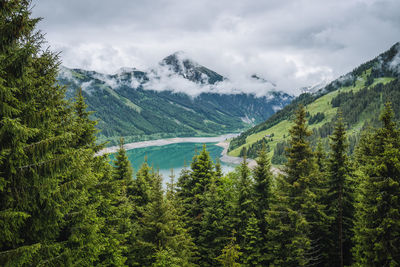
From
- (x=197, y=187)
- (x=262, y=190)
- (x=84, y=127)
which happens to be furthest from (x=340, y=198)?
(x=84, y=127)

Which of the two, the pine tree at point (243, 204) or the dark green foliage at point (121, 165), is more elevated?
the dark green foliage at point (121, 165)

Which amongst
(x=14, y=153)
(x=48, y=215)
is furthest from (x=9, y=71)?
(x=48, y=215)

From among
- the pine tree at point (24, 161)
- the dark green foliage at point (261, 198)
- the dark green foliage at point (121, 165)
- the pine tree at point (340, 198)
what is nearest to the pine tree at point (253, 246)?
the dark green foliage at point (261, 198)

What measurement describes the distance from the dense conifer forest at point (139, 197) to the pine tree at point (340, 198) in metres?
0.10

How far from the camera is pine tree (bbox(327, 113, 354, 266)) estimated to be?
914 inches

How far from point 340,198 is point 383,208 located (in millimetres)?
6273

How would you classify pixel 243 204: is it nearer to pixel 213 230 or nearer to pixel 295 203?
pixel 213 230

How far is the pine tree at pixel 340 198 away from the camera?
2322cm

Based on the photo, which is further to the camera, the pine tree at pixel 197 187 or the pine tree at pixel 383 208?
the pine tree at pixel 197 187

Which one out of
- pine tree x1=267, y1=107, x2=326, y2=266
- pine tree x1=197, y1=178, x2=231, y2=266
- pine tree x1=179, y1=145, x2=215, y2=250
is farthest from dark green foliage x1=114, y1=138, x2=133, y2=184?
pine tree x1=267, y1=107, x2=326, y2=266

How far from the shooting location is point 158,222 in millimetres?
20250

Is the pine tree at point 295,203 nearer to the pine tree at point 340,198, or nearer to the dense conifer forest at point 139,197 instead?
the dense conifer forest at point 139,197

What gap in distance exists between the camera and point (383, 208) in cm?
1745

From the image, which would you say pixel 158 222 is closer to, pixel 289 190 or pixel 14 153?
pixel 289 190
